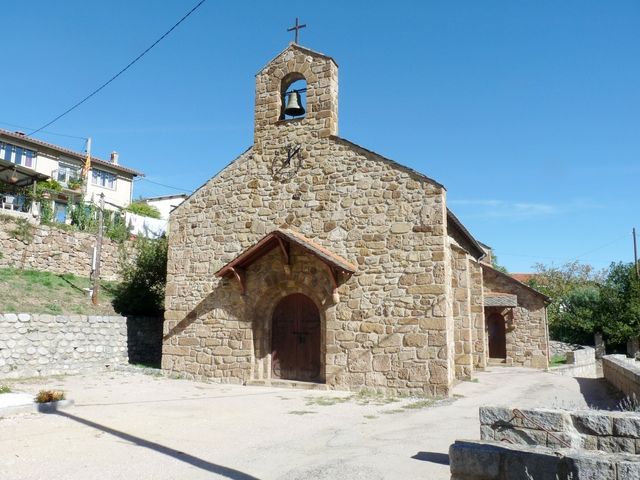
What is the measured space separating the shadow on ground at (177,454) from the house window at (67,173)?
29.2 m

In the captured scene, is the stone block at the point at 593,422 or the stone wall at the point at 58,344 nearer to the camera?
the stone block at the point at 593,422

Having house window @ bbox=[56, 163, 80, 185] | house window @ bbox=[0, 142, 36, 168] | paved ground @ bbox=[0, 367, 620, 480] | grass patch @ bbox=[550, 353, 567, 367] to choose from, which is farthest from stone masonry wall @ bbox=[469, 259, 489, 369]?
house window @ bbox=[0, 142, 36, 168]

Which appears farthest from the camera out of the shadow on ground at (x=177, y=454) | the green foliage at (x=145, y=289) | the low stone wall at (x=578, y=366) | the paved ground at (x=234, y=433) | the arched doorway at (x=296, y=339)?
the low stone wall at (x=578, y=366)

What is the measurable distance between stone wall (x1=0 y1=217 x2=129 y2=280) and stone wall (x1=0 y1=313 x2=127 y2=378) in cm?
586

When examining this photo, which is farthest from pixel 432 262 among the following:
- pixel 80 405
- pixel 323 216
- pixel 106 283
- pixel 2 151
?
pixel 2 151

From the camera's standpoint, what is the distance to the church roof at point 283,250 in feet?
38.0

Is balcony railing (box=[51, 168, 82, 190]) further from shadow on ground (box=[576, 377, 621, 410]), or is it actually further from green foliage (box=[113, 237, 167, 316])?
shadow on ground (box=[576, 377, 621, 410])

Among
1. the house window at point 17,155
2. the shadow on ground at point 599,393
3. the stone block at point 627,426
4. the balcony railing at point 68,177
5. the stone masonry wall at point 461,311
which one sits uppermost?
the house window at point 17,155

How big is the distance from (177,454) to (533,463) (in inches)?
161

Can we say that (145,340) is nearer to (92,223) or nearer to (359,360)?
(359,360)

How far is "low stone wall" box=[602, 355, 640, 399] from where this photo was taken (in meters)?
9.24

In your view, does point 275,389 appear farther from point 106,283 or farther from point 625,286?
point 625,286

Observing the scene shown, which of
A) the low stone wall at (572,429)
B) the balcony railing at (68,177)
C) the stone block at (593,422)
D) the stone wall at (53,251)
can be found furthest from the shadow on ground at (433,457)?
the balcony railing at (68,177)

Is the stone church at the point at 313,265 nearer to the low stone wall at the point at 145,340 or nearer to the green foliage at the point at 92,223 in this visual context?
the low stone wall at the point at 145,340
